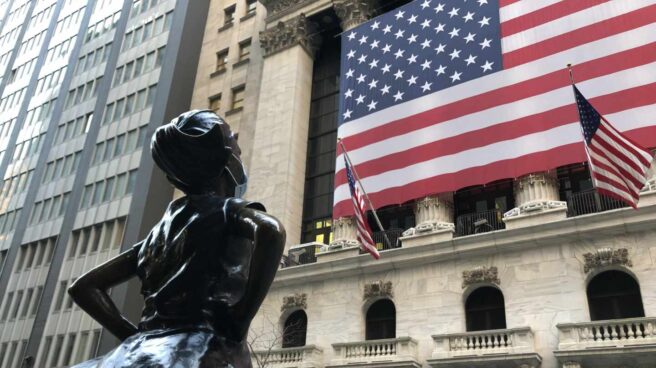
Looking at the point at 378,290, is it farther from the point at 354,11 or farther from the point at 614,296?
the point at 354,11

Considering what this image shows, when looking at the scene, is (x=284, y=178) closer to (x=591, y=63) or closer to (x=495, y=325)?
(x=495, y=325)

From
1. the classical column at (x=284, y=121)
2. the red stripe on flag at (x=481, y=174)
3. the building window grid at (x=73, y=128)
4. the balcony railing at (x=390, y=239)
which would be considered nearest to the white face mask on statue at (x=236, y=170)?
the red stripe on flag at (x=481, y=174)

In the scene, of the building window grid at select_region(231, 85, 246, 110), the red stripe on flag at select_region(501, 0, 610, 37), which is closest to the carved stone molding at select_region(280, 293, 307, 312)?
the red stripe on flag at select_region(501, 0, 610, 37)

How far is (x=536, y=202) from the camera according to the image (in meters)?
23.4

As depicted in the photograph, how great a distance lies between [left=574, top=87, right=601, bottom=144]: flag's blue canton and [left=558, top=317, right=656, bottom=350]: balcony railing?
631 cm

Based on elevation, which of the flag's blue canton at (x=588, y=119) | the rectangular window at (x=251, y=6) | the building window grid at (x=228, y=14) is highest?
the building window grid at (x=228, y=14)

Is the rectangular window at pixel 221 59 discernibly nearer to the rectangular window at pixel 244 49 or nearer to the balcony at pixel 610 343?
the rectangular window at pixel 244 49

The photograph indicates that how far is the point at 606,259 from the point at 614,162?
5177 mm

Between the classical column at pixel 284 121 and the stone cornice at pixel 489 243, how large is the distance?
14.4 ft

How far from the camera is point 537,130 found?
918 inches

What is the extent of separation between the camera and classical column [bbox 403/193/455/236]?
84.6 ft

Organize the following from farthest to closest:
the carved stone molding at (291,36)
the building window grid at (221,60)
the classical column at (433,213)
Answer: the building window grid at (221,60)
the carved stone molding at (291,36)
the classical column at (433,213)

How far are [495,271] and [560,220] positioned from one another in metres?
3.15

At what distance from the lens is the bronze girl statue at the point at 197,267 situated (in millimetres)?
2650
